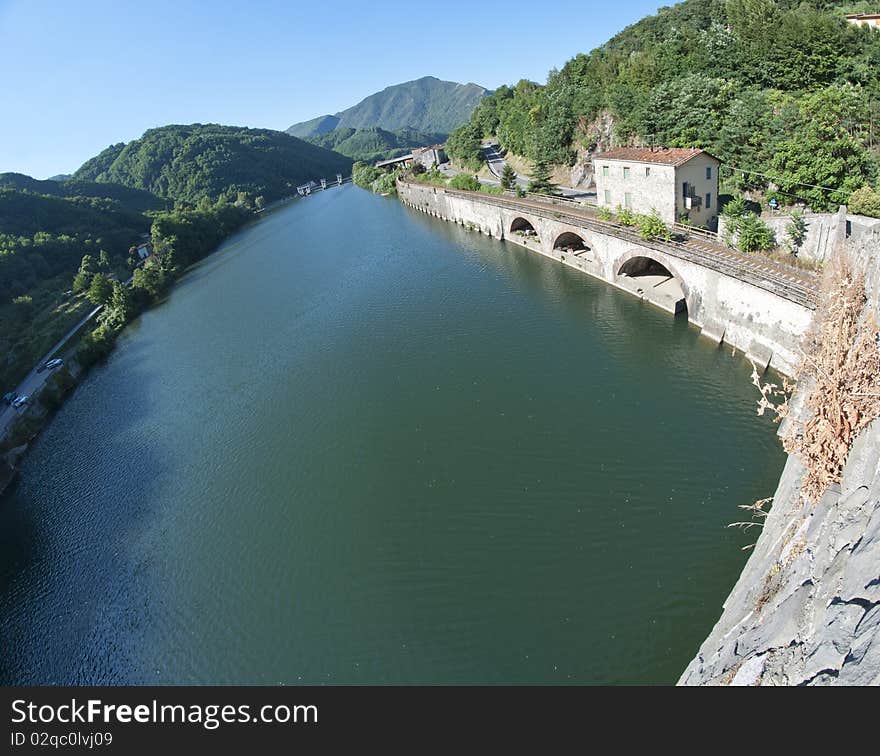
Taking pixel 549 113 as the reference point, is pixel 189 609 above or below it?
below

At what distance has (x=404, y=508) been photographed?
23531 millimetres

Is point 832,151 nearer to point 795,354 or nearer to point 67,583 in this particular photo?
point 795,354

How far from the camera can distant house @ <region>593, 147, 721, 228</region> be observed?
4019 centimetres

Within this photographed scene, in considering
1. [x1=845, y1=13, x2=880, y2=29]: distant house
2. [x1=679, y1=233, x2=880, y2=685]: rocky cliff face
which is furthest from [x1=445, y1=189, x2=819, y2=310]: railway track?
[x1=845, y1=13, x2=880, y2=29]: distant house

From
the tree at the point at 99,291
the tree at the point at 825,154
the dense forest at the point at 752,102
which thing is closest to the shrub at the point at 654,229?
the dense forest at the point at 752,102

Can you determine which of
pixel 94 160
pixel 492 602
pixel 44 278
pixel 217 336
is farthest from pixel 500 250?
pixel 94 160

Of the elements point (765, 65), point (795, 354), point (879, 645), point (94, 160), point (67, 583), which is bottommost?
point (67, 583)

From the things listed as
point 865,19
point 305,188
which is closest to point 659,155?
point 865,19

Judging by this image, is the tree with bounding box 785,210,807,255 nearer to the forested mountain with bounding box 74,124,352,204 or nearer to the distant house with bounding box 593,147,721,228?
the distant house with bounding box 593,147,721,228

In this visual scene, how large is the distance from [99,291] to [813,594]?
80.7 m

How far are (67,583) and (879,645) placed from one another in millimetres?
29968

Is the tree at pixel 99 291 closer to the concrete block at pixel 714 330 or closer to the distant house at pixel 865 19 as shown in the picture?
the concrete block at pixel 714 330

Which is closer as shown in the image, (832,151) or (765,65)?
(832,151)

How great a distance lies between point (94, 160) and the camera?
18788cm
